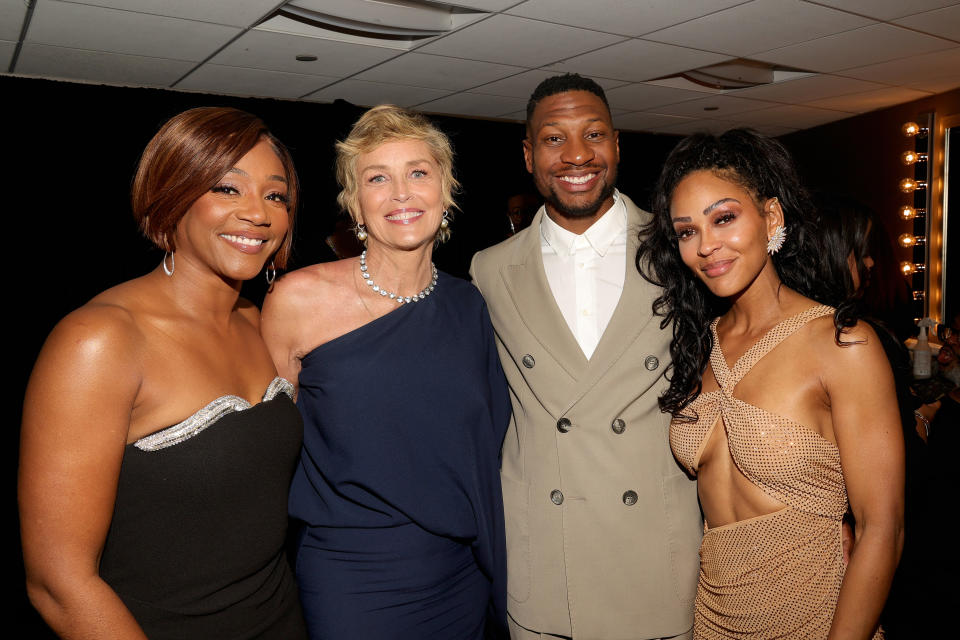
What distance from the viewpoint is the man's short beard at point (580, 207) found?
2188 millimetres

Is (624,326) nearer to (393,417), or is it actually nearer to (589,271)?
(589,271)

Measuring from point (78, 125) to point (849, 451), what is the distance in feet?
19.5

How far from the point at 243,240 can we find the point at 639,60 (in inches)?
163

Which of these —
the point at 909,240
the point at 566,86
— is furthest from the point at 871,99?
the point at 566,86

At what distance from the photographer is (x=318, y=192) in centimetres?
664

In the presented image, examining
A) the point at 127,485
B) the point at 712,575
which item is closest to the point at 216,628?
the point at 127,485

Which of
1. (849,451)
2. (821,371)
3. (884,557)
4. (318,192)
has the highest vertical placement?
(318,192)

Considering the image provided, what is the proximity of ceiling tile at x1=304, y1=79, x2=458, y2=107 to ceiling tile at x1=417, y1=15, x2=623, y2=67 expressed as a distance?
1041 mm

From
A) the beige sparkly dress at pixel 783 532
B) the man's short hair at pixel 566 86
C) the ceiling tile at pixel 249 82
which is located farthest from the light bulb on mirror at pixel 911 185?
the beige sparkly dress at pixel 783 532

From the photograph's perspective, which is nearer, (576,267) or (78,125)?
(576,267)

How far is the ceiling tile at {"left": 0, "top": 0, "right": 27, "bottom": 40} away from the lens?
369 cm

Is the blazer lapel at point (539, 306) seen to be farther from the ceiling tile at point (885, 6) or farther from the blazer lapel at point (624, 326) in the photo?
the ceiling tile at point (885, 6)

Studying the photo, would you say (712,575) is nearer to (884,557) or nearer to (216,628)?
(884,557)

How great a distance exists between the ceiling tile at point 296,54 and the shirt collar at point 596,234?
288cm
